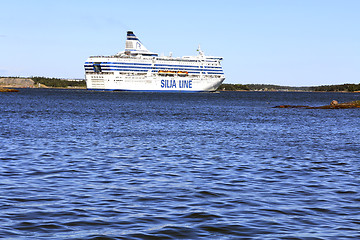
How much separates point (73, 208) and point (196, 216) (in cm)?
285

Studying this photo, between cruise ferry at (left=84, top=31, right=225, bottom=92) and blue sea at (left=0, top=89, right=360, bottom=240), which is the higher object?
cruise ferry at (left=84, top=31, right=225, bottom=92)

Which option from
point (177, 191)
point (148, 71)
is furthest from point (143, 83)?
point (177, 191)

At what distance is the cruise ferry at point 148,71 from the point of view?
511 feet

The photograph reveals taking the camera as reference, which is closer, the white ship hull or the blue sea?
the blue sea

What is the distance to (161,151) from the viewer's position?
22688 mm

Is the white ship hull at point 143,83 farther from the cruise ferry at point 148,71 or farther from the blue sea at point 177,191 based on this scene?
the blue sea at point 177,191

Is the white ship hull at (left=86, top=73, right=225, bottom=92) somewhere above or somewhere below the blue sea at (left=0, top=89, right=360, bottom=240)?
above

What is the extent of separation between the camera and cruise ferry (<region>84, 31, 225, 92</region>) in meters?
156

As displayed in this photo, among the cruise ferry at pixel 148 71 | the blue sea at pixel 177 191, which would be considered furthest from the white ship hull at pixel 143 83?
the blue sea at pixel 177 191

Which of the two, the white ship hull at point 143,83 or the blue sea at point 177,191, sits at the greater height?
the white ship hull at point 143,83

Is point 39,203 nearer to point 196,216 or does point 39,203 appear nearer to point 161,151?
point 196,216

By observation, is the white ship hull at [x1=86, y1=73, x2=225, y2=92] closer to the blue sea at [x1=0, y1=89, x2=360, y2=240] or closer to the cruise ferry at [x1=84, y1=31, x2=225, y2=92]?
the cruise ferry at [x1=84, y1=31, x2=225, y2=92]

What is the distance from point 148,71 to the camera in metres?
160

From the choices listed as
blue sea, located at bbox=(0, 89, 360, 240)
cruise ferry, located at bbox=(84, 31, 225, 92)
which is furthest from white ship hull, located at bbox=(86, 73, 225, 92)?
blue sea, located at bbox=(0, 89, 360, 240)
